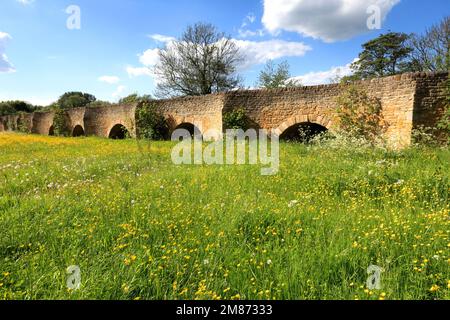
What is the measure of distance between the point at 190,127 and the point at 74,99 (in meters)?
52.2

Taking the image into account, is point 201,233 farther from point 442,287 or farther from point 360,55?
point 360,55

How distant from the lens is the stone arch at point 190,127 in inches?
591

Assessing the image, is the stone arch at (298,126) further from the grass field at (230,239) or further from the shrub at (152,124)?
the shrub at (152,124)

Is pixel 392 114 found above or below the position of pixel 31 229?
above

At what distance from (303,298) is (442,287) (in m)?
0.99

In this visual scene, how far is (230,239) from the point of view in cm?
281

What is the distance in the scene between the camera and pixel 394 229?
277 cm

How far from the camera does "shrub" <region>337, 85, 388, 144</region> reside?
9898 mm

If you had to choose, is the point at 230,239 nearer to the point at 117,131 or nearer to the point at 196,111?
the point at 196,111

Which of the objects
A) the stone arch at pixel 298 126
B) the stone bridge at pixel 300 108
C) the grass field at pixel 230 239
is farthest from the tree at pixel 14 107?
the grass field at pixel 230 239

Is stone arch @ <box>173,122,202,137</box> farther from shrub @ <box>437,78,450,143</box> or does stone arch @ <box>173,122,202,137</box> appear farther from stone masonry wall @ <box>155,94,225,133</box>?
shrub @ <box>437,78,450,143</box>

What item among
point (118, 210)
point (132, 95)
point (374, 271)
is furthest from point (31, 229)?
point (132, 95)

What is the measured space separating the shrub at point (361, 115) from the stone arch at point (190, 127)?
280 inches

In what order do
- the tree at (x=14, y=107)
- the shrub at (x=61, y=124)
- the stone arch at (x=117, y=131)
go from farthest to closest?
the tree at (x=14, y=107) < the shrub at (x=61, y=124) < the stone arch at (x=117, y=131)
